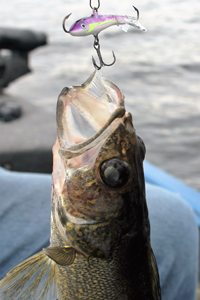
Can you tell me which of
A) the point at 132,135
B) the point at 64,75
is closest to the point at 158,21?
the point at 64,75

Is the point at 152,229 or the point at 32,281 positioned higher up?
the point at 32,281

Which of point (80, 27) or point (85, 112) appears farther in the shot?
point (85, 112)

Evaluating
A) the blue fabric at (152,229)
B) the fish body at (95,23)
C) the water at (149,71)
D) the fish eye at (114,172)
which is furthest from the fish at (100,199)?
the water at (149,71)

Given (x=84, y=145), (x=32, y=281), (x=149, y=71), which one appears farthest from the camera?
(x=149, y=71)

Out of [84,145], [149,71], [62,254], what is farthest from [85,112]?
[149,71]

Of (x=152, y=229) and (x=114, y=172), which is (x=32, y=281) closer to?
(x=114, y=172)

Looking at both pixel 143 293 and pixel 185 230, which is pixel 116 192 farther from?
pixel 185 230

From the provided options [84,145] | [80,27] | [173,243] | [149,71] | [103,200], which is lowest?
[149,71]
